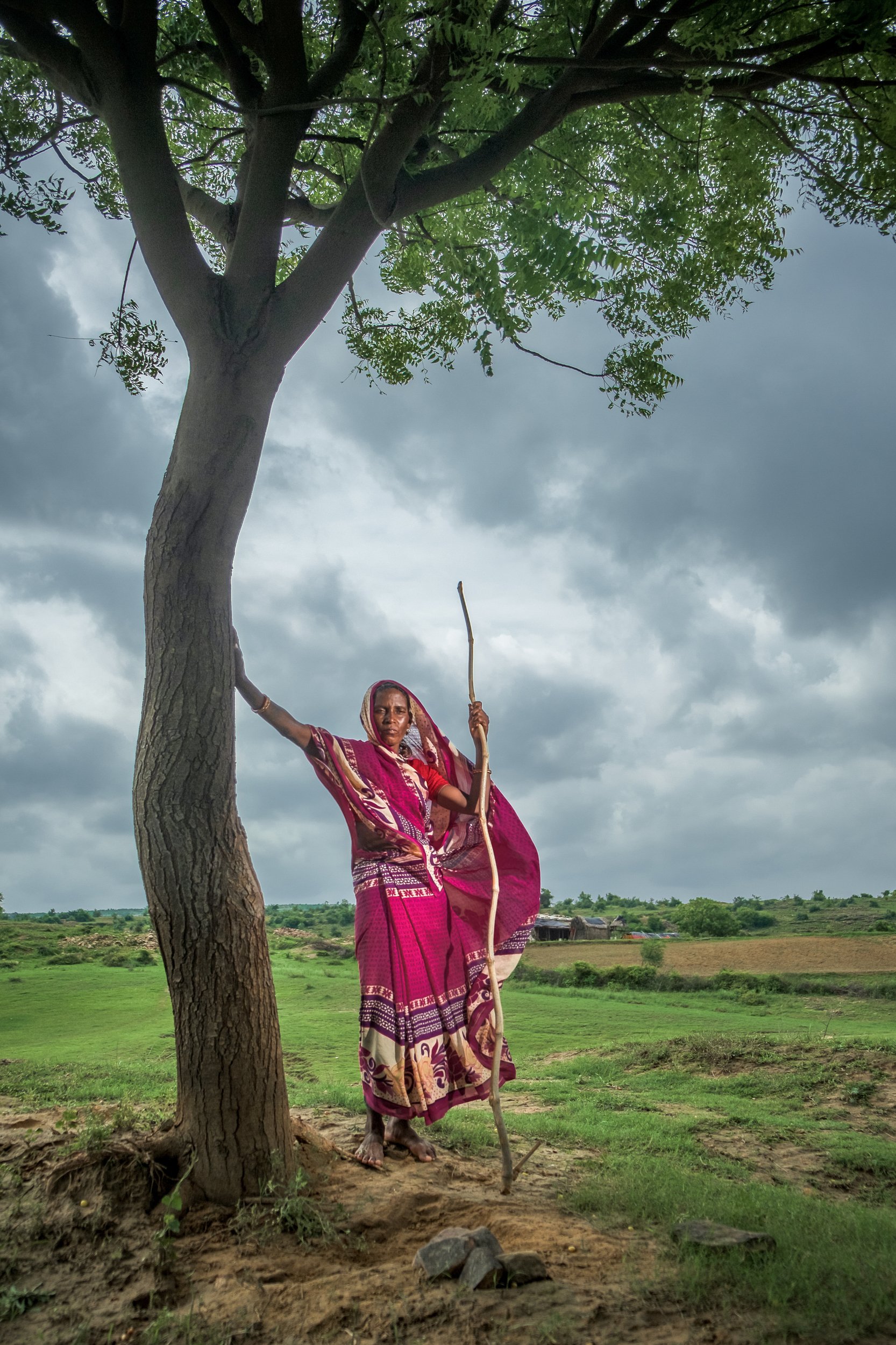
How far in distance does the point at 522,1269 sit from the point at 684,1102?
4130 millimetres

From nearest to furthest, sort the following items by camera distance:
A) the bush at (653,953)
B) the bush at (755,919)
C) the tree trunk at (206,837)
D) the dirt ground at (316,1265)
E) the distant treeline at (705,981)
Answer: the dirt ground at (316,1265) → the tree trunk at (206,837) → the distant treeline at (705,981) → the bush at (653,953) → the bush at (755,919)

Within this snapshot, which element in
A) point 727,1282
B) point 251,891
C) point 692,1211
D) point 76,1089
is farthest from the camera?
point 76,1089

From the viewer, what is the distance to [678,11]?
4.87m

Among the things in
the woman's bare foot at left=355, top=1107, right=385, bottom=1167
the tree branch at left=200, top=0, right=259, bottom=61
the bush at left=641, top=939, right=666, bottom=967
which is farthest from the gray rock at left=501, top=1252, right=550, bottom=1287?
the bush at left=641, top=939, right=666, bottom=967

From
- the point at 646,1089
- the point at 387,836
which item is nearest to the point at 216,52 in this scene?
the point at 387,836

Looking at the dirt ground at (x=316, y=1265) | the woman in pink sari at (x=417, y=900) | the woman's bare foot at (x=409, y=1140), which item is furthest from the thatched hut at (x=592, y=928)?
the dirt ground at (x=316, y=1265)

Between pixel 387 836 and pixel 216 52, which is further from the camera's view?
pixel 216 52

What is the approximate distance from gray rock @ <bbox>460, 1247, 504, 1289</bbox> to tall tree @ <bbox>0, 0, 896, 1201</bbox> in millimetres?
Answer: 1401

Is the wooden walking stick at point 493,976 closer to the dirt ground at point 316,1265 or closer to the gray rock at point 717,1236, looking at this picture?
the dirt ground at point 316,1265

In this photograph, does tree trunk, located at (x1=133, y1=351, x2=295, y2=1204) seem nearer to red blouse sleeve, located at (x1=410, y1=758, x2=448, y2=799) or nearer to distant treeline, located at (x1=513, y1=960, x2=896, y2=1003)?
red blouse sleeve, located at (x1=410, y1=758, x2=448, y2=799)

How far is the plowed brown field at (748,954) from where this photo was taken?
57.3 feet

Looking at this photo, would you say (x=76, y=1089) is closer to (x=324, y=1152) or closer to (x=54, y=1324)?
(x=324, y=1152)

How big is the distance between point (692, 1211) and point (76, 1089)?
5.20 m

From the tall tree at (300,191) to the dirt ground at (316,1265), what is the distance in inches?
14.7
